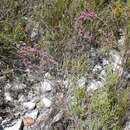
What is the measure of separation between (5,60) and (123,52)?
1223 millimetres

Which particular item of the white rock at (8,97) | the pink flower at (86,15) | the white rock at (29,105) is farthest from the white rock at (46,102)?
the pink flower at (86,15)

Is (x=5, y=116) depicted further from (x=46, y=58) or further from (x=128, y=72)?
(x=128, y=72)

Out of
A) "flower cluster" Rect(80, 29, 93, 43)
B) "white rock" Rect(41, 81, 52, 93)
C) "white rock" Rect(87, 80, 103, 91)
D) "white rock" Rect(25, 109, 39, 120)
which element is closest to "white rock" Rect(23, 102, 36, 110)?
"white rock" Rect(25, 109, 39, 120)

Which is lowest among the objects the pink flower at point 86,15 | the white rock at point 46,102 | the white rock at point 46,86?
the white rock at point 46,102

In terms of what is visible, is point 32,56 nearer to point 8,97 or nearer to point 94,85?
point 8,97

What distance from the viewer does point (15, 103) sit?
3.79 metres

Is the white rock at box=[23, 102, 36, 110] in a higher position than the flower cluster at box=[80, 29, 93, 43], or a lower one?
lower

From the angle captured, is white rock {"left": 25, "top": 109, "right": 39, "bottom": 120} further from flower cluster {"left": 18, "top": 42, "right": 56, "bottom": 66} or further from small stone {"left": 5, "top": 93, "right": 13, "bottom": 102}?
flower cluster {"left": 18, "top": 42, "right": 56, "bottom": 66}

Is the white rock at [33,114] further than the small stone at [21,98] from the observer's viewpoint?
No

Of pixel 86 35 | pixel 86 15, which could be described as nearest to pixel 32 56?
pixel 86 35

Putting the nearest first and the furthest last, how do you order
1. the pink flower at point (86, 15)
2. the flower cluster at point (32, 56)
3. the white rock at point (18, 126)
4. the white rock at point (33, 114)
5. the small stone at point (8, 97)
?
1. the white rock at point (18, 126)
2. the white rock at point (33, 114)
3. the small stone at point (8, 97)
4. the flower cluster at point (32, 56)
5. the pink flower at point (86, 15)

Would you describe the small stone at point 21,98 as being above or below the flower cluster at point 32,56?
below

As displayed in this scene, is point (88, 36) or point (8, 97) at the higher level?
point (88, 36)

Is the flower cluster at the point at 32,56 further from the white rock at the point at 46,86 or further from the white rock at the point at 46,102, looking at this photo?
the white rock at the point at 46,102
